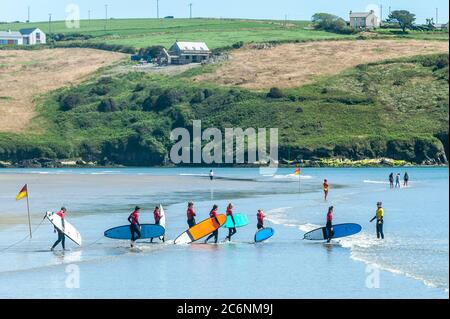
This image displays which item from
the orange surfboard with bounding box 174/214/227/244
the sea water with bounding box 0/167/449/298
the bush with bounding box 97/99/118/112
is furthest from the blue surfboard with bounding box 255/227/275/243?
the bush with bounding box 97/99/118/112

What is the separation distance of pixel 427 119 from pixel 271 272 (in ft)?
383

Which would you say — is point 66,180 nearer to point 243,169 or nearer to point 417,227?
point 243,169

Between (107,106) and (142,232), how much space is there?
422 ft

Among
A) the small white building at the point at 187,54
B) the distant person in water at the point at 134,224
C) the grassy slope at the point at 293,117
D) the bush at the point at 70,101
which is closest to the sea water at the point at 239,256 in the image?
the distant person in water at the point at 134,224

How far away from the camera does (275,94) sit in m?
162

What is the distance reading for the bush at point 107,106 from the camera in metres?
169

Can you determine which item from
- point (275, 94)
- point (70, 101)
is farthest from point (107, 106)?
point (275, 94)

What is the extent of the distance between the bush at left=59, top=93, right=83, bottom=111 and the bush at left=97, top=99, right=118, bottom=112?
18.1ft

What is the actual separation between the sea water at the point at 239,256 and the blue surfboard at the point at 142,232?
402mm

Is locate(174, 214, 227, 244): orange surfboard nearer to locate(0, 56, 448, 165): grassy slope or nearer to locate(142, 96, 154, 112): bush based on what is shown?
locate(0, 56, 448, 165): grassy slope

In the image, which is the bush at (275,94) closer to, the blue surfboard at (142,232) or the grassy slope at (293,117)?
the grassy slope at (293,117)

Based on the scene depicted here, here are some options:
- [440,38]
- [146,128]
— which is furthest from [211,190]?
[440,38]

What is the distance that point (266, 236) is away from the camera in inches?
1697

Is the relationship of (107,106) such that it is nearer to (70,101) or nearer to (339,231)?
(70,101)
